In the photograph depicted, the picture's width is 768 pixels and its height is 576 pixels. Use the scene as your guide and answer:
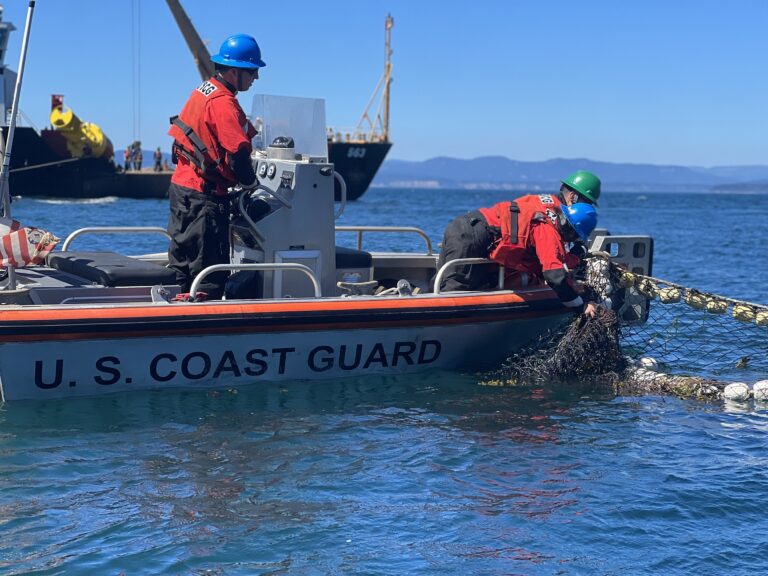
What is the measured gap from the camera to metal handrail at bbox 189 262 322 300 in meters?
7.10

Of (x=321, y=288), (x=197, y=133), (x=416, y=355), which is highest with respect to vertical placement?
(x=197, y=133)

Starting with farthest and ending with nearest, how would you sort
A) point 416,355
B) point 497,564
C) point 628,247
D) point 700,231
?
point 700,231 → point 628,247 → point 416,355 → point 497,564

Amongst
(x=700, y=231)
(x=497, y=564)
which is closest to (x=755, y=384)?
(x=497, y=564)

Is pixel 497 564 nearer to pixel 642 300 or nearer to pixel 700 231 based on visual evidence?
pixel 642 300

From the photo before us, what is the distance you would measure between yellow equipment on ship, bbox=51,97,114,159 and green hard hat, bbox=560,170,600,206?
4200 cm

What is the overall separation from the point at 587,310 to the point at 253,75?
3158mm

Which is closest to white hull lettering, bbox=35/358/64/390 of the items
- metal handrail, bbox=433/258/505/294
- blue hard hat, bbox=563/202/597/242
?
metal handrail, bbox=433/258/505/294

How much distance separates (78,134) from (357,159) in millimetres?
17185

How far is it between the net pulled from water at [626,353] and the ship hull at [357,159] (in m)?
48.2

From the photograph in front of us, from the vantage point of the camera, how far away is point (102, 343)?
22.7ft

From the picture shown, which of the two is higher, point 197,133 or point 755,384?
point 197,133

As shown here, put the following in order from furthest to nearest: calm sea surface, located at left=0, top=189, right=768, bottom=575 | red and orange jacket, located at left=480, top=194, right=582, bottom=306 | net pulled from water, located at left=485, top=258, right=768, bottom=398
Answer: net pulled from water, located at left=485, top=258, right=768, bottom=398 → red and orange jacket, located at left=480, top=194, right=582, bottom=306 → calm sea surface, located at left=0, top=189, right=768, bottom=575

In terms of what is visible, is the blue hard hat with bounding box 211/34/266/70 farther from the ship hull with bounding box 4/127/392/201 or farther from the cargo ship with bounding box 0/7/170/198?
the cargo ship with bounding box 0/7/170/198

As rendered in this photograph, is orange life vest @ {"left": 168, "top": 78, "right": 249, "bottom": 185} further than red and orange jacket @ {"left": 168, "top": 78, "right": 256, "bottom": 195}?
Yes
